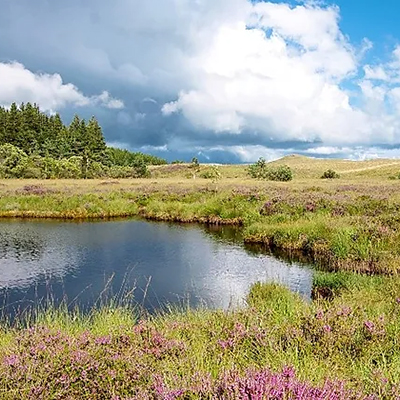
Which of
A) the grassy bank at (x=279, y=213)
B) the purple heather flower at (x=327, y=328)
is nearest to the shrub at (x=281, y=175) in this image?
the grassy bank at (x=279, y=213)

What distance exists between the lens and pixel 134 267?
1942cm

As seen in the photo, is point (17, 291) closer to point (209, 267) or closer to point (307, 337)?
point (209, 267)

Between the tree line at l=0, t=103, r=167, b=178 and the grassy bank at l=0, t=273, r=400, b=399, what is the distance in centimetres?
7620

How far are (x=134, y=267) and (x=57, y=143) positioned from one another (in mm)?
90009

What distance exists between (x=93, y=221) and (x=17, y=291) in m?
19.8

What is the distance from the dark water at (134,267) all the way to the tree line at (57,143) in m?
54.8

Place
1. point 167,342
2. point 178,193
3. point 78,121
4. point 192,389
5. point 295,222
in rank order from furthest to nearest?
point 78,121 < point 178,193 < point 295,222 < point 167,342 < point 192,389

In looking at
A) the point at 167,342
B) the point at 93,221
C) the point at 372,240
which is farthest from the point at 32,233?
the point at 167,342

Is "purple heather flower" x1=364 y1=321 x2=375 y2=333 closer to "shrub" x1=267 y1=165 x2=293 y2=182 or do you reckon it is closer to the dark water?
the dark water

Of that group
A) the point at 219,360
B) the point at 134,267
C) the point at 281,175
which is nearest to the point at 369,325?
the point at 219,360

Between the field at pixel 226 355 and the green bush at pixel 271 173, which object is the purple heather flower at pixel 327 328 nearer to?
the field at pixel 226 355

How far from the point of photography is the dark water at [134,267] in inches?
589

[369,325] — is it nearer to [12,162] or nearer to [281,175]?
[281,175]

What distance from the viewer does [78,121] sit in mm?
112438
